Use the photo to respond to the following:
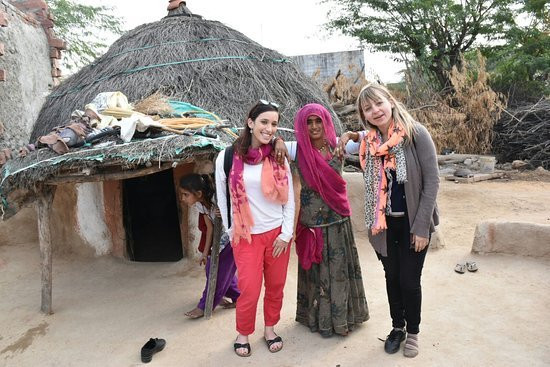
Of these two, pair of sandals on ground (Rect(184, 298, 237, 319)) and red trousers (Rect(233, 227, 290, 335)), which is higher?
red trousers (Rect(233, 227, 290, 335))

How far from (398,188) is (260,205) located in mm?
846

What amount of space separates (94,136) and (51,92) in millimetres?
3121

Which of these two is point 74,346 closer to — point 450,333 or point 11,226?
point 450,333

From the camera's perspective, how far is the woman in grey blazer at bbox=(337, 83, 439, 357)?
2402mm

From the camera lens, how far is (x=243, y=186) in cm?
259

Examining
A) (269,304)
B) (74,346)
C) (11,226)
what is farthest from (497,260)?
(11,226)

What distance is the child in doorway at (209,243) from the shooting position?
3.27m

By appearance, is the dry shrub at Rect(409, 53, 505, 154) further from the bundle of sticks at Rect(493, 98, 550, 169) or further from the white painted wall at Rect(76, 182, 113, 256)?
the white painted wall at Rect(76, 182, 113, 256)

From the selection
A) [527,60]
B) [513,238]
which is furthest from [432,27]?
[513,238]

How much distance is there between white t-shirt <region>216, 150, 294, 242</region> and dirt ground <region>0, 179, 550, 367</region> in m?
0.95

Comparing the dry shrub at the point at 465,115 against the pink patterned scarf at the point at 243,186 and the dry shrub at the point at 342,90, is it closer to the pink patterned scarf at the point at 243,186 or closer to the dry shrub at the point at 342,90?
the dry shrub at the point at 342,90

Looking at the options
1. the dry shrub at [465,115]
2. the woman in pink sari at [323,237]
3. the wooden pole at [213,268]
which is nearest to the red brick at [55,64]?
the wooden pole at [213,268]

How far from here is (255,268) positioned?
267 cm

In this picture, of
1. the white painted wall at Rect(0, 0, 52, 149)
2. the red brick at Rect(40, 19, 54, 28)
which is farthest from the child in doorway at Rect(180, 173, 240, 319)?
the red brick at Rect(40, 19, 54, 28)
